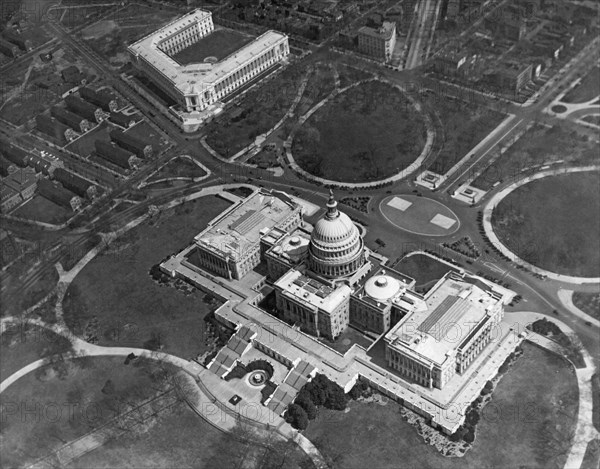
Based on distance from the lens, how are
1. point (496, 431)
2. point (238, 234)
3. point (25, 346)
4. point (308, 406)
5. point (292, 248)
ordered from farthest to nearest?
point (238, 234) < point (292, 248) < point (25, 346) < point (308, 406) < point (496, 431)

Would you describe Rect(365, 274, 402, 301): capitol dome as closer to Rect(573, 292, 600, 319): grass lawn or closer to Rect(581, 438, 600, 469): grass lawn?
Rect(573, 292, 600, 319): grass lawn

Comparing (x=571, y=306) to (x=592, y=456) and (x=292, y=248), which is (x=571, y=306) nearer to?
(x=592, y=456)

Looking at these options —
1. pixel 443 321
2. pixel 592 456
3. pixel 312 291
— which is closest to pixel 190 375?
pixel 312 291

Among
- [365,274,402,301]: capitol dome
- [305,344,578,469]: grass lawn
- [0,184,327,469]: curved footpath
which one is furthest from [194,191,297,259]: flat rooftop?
[305,344,578,469]: grass lawn

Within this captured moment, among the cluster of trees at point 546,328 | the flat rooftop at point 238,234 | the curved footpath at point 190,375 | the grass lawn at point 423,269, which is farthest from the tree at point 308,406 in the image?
the cluster of trees at point 546,328

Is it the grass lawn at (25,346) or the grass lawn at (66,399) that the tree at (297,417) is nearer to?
the grass lawn at (66,399)

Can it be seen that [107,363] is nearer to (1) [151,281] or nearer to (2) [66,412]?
(2) [66,412]

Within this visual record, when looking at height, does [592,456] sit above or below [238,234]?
below

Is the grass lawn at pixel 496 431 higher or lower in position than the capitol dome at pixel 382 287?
lower
